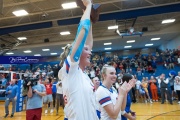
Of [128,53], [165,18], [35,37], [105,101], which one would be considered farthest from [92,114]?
[128,53]

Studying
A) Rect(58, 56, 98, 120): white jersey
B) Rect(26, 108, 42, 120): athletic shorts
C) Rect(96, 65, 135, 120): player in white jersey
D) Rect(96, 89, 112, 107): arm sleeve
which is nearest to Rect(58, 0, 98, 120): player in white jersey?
Rect(58, 56, 98, 120): white jersey

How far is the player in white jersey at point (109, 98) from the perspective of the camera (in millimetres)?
1625

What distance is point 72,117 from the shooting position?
1290 millimetres

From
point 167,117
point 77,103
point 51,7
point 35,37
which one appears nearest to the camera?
point 77,103

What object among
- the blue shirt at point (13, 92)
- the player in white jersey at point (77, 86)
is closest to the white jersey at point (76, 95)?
the player in white jersey at point (77, 86)

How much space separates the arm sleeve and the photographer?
2.75 m

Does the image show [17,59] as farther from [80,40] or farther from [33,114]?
[80,40]

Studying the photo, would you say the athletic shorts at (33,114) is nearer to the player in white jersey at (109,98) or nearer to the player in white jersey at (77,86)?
the player in white jersey at (109,98)

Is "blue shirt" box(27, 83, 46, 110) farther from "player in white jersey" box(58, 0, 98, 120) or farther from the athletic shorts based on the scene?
"player in white jersey" box(58, 0, 98, 120)

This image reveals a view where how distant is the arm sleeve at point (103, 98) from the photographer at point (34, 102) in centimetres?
275

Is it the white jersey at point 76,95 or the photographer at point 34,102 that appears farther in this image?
the photographer at point 34,102

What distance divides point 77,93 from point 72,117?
18 centimetres

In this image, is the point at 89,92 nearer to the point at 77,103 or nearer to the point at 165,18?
the point at 77,103

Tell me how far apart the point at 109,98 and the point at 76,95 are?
2.64 ft
